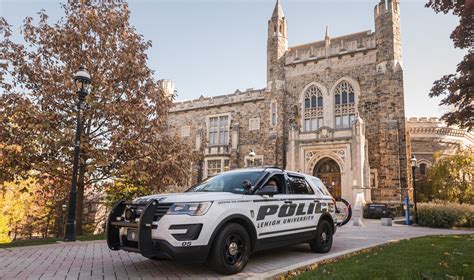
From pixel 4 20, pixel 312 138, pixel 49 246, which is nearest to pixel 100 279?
pixel 49 246

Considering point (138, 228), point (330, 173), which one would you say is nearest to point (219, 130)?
point (330, 173)

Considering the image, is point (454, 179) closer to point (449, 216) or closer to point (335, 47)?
point (449, 216)

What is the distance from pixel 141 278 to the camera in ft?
15.6

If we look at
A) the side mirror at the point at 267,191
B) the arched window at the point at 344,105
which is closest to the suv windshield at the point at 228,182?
the side mirror at the point at 267,191

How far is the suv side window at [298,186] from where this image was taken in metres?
6.75

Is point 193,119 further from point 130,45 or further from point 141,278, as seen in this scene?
point 141,278

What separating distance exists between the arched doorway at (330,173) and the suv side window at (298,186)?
17.3 metres

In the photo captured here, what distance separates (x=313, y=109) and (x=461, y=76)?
18.0 m

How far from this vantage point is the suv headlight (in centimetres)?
473

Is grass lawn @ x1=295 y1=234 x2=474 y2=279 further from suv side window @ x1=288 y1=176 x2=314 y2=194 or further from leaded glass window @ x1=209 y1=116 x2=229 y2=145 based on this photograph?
leaded glass window @ x1=209 y1=116 x2=229 y2=145

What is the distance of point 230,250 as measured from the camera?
506cm

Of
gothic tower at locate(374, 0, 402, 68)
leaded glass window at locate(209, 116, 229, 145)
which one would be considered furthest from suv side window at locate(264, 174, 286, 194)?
leaded glass window at locate(209, 116, 229, 145)

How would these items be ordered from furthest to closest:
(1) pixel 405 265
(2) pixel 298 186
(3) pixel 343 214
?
1. (3) pixel 343 214
2. (2) pixel 298 186
3. (1) pixel 405 265

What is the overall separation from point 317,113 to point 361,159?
19.3ft
